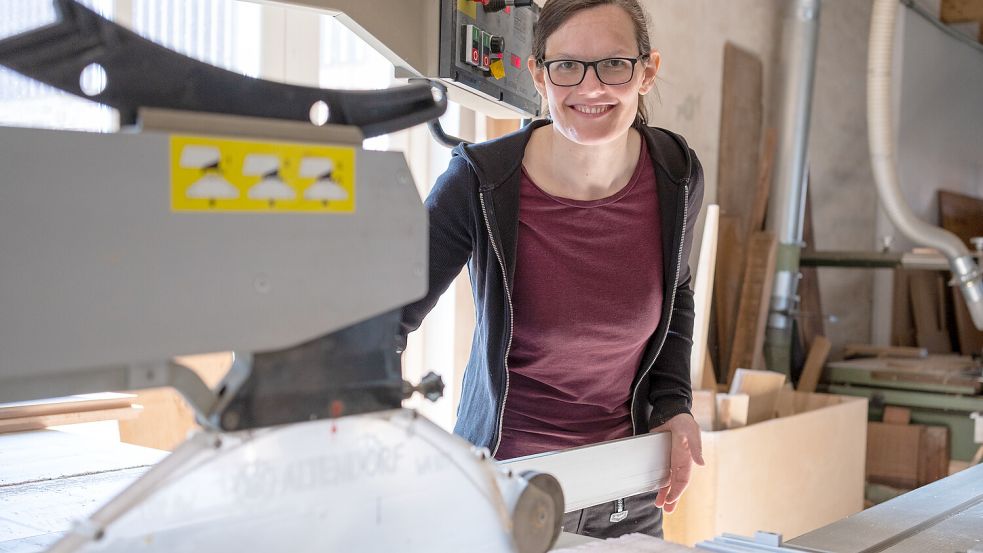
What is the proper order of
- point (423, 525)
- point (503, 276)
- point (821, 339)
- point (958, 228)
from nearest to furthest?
point (423, 525) < point (503, 276) < point (821, 339) < point (958, 228)

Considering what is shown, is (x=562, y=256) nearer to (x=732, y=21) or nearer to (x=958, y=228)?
(x=732, y=21)

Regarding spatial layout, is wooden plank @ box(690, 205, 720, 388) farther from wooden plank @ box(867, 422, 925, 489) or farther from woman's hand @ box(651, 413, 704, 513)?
woman's hand @ box(651, 413, 704, 513)

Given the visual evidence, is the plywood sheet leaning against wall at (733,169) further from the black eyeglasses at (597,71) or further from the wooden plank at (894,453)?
the black eyeglasses at (597,71)

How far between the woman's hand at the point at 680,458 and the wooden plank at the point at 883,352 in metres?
3.25

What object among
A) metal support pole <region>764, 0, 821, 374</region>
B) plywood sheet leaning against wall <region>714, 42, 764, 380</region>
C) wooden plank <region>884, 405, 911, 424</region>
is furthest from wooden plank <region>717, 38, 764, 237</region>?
wooden plank <region>884, 405, 911, 424</region>

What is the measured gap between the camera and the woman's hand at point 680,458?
126 cm

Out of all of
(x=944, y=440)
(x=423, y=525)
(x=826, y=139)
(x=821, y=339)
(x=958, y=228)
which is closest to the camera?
(x=423, y=525)

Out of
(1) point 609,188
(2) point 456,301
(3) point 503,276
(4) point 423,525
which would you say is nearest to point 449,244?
(3) point 503,276

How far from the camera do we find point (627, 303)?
135 centimetres

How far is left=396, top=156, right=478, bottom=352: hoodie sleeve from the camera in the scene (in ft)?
4.26

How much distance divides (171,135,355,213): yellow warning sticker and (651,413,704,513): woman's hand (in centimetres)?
79

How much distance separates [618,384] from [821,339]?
2755mm

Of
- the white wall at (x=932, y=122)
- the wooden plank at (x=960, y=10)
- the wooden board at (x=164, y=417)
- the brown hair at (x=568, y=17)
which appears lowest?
the wooden board at (x=164, y=417)

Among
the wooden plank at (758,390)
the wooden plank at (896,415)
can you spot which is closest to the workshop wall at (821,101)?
the wooden plank at (896,415)
